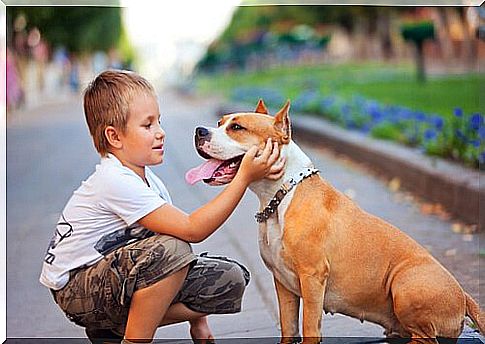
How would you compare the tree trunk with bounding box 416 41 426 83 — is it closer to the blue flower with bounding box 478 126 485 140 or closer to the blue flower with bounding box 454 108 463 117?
the blue flower with bounding box 454 108 463 117

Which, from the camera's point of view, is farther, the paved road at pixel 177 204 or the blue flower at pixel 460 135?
the blue flower at pixel 460 135

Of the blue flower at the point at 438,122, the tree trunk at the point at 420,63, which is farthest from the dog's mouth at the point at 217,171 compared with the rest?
the tree trunk at the point at 420,63

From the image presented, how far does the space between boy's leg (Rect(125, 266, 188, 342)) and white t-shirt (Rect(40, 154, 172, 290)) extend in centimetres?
14

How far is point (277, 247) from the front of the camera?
239 centimetres

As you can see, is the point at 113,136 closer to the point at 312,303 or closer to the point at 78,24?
the point at 312,303

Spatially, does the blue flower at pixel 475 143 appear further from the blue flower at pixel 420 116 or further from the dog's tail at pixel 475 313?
the dog's tail at pixel 475 313

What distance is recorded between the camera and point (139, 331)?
7.81ft

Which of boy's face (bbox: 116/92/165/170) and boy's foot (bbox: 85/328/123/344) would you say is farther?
boy's foot (bbox: 85/328/123/344)

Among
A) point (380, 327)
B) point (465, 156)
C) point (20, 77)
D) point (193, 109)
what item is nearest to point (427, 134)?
point (465, 156)

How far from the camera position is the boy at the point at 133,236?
7.62 feet

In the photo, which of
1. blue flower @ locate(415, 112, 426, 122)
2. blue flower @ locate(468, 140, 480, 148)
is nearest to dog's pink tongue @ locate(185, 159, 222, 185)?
blue flower @ locate(468, 140, 480, 148)

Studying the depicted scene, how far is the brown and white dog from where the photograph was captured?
7.67 ft

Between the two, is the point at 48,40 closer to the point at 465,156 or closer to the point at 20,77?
the point at 20,77

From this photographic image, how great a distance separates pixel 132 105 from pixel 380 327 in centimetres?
103
